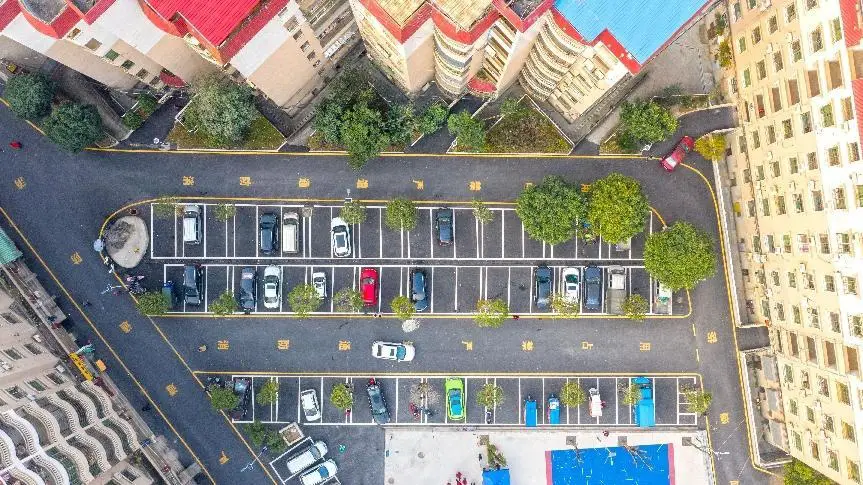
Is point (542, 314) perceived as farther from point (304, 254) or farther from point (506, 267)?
point (304, 254)

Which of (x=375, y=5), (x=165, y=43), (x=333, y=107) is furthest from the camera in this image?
(x=333, y=107)

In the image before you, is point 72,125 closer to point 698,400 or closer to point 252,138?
point 252,138

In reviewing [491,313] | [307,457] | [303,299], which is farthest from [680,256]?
[307,457]

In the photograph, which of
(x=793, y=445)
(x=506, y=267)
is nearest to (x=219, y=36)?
(x=506, y=267)

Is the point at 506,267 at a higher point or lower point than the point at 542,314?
higher

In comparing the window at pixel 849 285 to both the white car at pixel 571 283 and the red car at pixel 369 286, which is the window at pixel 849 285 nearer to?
the white car at pixel 571 283

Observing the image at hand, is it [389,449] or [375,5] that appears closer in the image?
[375,5]
